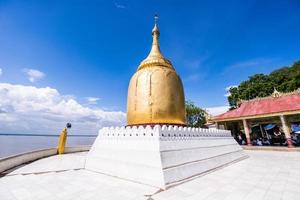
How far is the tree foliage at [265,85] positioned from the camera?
28.4 metres

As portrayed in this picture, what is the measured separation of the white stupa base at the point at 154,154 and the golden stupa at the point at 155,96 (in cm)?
201

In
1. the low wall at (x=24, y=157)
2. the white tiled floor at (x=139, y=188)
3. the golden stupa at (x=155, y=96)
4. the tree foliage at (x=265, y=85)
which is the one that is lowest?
the white tiled floor at (x=139, y=188)

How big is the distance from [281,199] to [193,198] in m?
2.45

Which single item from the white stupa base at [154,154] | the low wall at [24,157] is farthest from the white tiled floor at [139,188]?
the low wall at [24,157]

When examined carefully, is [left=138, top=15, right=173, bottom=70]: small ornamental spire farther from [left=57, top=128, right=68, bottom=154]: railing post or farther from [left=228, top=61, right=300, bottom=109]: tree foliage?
[left=228, top=61, right=300, bottom=109]: tree foliage

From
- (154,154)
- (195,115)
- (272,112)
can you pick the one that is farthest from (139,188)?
(195,115)

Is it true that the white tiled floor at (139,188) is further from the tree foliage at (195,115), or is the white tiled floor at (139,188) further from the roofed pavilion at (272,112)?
the tree foliage at (195,115)

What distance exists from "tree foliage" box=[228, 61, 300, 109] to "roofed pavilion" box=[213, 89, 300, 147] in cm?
1039

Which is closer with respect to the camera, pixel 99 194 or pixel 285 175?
pixel 99 194

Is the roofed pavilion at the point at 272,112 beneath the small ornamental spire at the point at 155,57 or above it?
beneath

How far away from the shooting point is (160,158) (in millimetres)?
6309

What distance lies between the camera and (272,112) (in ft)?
56.1

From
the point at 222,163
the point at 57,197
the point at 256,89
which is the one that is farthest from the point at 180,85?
the point at 256,89

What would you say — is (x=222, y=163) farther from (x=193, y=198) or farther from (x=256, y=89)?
(x=256, y=89)
